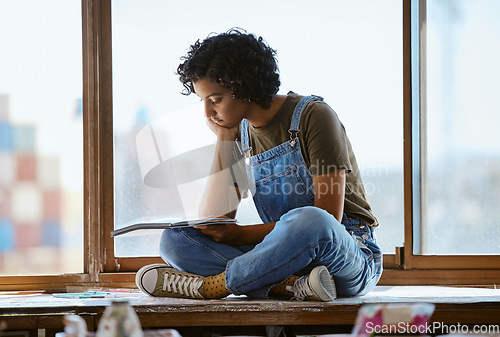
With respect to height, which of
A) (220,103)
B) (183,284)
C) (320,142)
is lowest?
(183,284)

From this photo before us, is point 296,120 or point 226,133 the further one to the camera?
point 226,133

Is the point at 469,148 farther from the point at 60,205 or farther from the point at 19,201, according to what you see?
the point at 19,201

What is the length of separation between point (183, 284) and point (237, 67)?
1.98 ft

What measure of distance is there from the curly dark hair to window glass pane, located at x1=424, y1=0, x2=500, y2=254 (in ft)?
2.01

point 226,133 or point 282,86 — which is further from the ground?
point 282,86

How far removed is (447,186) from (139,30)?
1.14 metres

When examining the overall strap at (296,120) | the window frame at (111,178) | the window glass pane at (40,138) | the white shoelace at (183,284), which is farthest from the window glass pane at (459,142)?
the window glass pane at (40,138)

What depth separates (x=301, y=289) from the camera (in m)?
1.54

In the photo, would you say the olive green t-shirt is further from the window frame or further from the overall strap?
the window frame

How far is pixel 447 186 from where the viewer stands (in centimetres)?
201

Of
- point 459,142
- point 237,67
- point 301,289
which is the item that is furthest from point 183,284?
point 459,142

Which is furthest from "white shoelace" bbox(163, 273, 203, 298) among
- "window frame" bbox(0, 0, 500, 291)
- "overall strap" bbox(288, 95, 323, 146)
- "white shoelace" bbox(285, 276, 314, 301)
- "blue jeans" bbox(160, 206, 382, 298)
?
"overall strap" bbox(288, 95, 323, 146)

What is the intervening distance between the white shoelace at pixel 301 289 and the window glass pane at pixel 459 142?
0.62 meters

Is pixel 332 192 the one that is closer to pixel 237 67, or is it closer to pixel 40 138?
pixel 237 67
